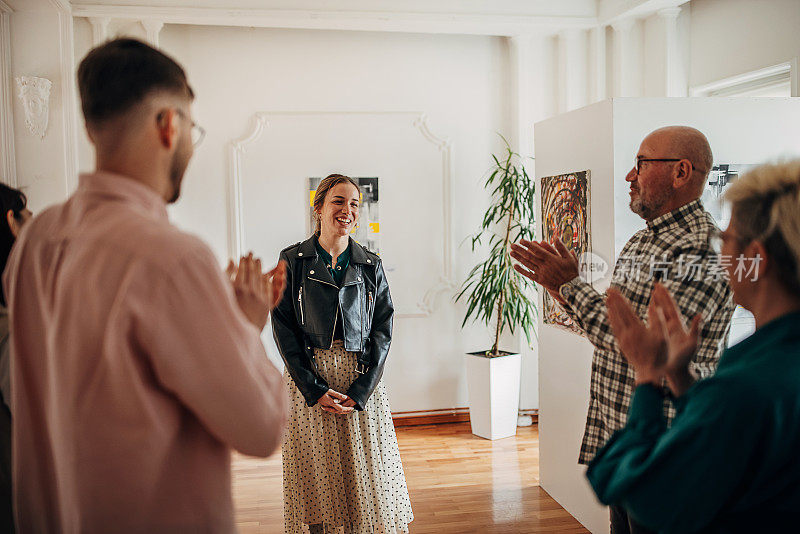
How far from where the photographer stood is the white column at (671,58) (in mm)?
4805

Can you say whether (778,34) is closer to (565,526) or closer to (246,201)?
(565,526)

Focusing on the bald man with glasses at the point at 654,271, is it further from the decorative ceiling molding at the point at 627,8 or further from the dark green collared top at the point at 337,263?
the decorative ceiling molding at the point at 627,8

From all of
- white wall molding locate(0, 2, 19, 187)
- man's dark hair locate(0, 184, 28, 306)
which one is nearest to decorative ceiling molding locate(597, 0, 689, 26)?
white wall molding locate(0, 2, 19, 187)

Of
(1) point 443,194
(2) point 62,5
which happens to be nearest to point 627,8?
(1) point 443,194

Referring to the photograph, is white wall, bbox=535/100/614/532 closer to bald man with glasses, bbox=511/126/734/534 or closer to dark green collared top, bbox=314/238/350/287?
bald man with glasses, bbox=511/126/734/534

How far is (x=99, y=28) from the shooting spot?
4.62 metres

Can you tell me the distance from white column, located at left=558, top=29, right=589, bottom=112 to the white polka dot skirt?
10.3ft

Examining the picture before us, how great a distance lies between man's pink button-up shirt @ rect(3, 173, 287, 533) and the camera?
102 centimetres

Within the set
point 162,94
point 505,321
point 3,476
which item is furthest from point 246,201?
point 162,94

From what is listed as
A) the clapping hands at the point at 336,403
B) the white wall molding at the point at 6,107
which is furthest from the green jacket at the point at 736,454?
the white wall molding at the point at 6,107

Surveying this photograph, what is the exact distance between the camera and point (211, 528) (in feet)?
3.74

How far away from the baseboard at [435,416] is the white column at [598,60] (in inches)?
102

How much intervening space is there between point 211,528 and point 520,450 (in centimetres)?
380

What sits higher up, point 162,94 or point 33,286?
point 162,94
